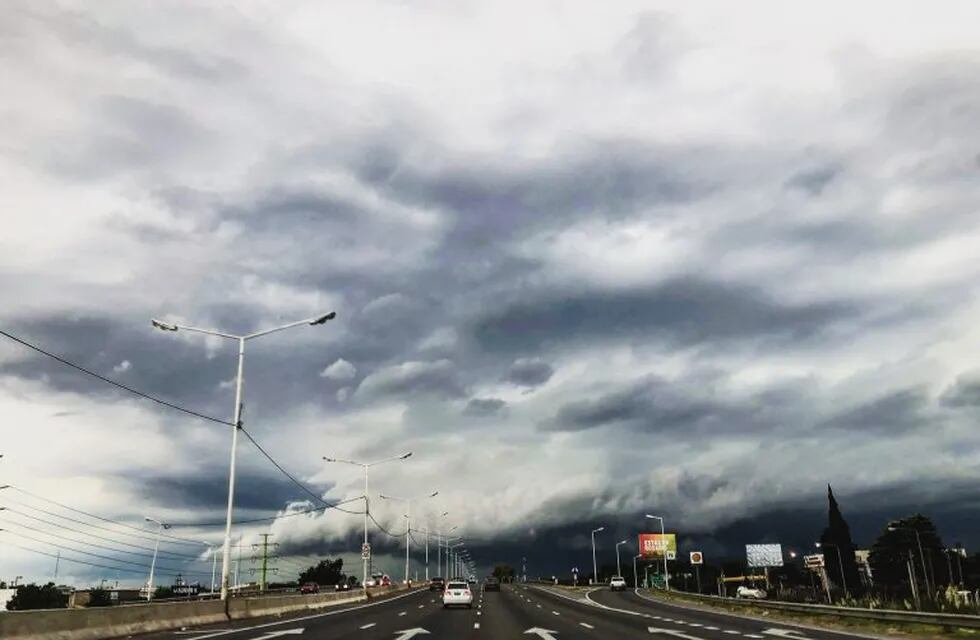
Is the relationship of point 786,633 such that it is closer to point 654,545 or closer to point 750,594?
point 750,594

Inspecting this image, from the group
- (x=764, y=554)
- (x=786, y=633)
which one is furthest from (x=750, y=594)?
(x=786, y=633)

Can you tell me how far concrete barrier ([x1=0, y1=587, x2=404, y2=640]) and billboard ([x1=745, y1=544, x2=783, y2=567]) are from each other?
12055 centimetres

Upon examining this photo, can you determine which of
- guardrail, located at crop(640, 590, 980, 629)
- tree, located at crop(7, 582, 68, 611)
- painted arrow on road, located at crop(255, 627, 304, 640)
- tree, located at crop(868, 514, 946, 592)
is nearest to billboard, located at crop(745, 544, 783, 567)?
tree, located at crop(868, 514, 946, 592)

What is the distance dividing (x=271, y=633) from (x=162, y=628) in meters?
4.48

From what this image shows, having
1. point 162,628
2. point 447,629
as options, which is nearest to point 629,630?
point 447,629

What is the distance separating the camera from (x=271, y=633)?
23078mm

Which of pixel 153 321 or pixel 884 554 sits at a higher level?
pixel 153 321

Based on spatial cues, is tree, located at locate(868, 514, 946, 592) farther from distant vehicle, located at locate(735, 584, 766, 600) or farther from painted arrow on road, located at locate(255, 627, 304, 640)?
painted arrow on road, located at locate(255, 627, 304, 640)

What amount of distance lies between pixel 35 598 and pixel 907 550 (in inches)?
6474

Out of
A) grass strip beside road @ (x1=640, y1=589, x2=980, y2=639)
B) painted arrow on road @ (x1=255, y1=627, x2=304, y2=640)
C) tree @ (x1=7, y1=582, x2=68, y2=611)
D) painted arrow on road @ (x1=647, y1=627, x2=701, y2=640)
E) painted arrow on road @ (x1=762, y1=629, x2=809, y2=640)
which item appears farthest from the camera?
tree @ (x1=7, y1=582, x2=68, y2=611)

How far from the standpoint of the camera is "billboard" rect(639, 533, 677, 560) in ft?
561

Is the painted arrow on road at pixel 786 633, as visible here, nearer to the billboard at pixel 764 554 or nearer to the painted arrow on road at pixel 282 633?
the painted arrow on road at pixel 282 633

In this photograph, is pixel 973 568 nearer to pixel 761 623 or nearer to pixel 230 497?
pixel 761 623

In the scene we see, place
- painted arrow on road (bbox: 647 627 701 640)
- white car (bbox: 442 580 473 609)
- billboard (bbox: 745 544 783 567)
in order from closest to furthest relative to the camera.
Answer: painted arrow on road (bbox: 647 627 701 640), white car (bbox: 442 580 473 609), billboard (bbox: 745 544 783 567)
